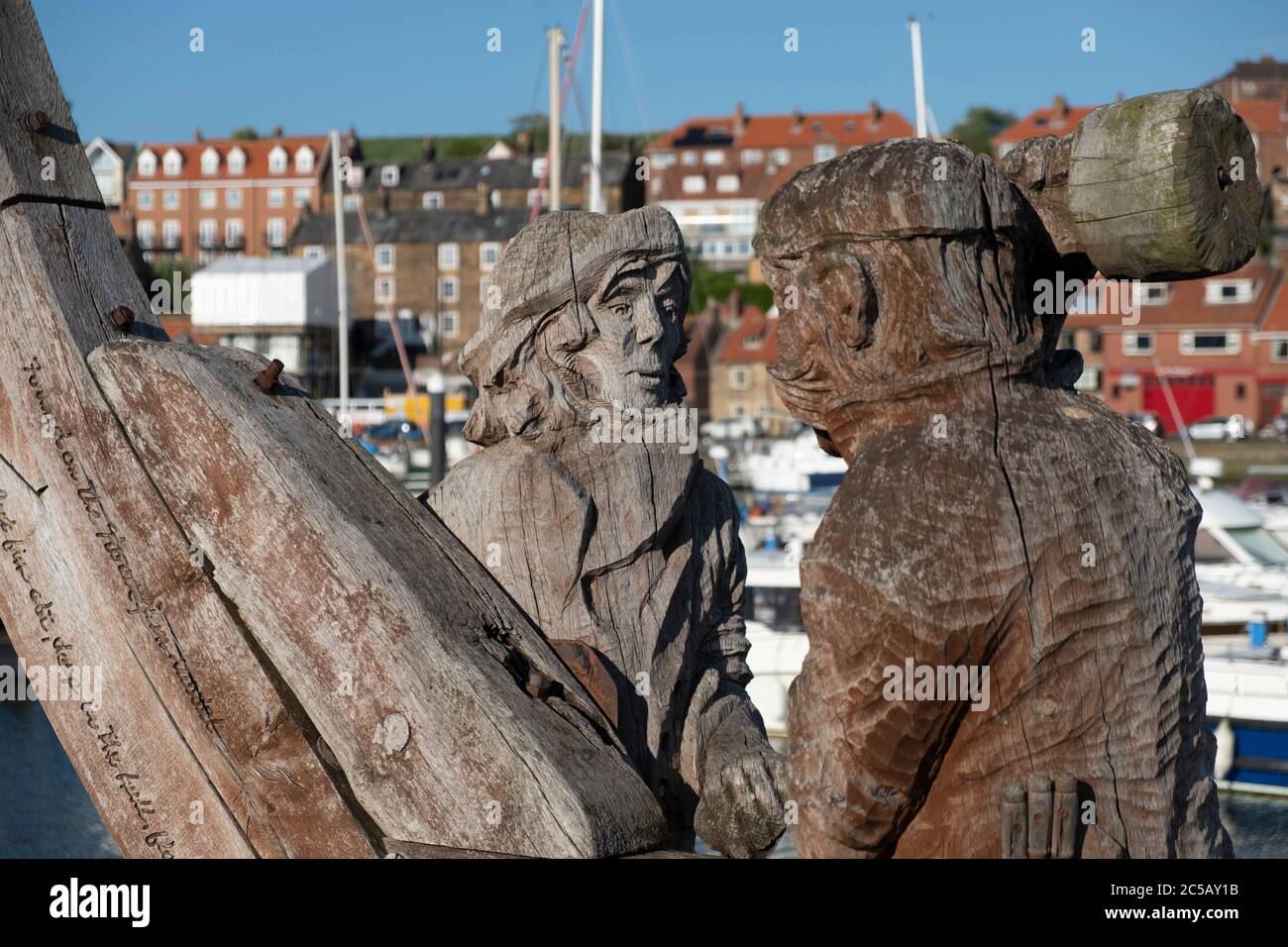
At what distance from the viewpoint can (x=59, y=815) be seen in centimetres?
1587

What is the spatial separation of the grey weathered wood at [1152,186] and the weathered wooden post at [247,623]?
105cm

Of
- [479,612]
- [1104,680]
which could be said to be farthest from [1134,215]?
[479,612]

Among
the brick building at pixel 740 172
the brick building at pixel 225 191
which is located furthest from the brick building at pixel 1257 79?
the brick building at pixel 225 191

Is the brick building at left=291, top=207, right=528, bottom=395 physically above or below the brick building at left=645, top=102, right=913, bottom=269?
below

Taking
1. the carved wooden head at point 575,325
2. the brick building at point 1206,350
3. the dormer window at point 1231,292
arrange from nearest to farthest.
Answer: the carved wooden head at point 575,325
the brick building at point 1206,350
the dormer window at point 1231,292

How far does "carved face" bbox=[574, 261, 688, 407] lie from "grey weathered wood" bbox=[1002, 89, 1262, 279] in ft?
4.24

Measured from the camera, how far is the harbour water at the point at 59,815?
14922 millimetres

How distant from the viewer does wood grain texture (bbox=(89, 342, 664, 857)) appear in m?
2.20

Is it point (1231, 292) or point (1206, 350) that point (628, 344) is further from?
point (1231, 292)

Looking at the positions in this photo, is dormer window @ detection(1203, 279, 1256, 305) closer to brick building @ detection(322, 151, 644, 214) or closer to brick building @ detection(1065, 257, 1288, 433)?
brick building @ detection(1065, 257, 1288, 433)

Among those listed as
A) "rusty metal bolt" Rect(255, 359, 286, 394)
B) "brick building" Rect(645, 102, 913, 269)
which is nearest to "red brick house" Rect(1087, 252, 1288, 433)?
"brick building" Rect(645, 102, 913, 269)

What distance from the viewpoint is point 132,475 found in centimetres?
240

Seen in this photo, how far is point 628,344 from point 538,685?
1.39m

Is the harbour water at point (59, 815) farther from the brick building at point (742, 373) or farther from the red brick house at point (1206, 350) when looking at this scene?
the brick building at point (742, 373)
